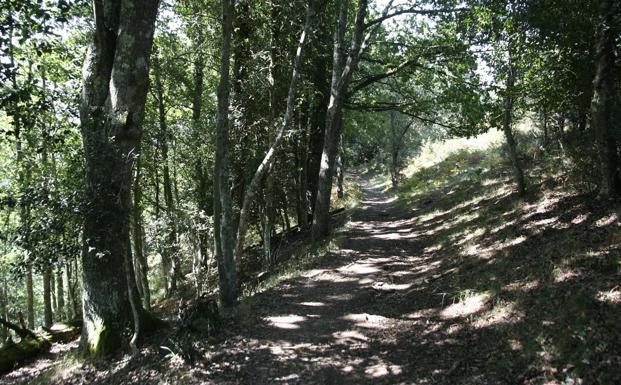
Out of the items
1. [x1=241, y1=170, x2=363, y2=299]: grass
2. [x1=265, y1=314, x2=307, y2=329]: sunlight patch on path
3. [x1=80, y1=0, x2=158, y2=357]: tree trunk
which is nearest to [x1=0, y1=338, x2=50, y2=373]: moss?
[x1=80, y1=0, x2=158, y2=357]: tree trunk

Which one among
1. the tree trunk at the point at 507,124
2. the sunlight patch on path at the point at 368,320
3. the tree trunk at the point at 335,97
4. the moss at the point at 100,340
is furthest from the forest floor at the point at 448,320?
the tree trunk at the point at 335,97

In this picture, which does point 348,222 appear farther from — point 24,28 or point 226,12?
point 24,28

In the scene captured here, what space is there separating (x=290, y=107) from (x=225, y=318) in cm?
594

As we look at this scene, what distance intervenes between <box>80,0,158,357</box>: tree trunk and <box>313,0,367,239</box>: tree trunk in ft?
23.5

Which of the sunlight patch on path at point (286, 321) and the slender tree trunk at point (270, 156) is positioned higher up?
the slender tree trunk at point (270, 156)

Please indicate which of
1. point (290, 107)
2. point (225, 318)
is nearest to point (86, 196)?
point (225, 318)

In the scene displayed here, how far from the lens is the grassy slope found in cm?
450

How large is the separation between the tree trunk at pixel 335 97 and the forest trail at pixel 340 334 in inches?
119

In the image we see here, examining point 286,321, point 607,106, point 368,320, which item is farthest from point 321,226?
point 607,106

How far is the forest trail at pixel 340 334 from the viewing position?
5789mm

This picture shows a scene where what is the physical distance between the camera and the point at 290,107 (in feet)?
37.2

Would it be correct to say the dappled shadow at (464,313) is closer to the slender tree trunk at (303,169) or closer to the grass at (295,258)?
the grass at (295,258)

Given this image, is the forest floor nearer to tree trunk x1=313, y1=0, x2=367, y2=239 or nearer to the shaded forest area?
the shaded forest area

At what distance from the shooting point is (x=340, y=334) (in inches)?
281
